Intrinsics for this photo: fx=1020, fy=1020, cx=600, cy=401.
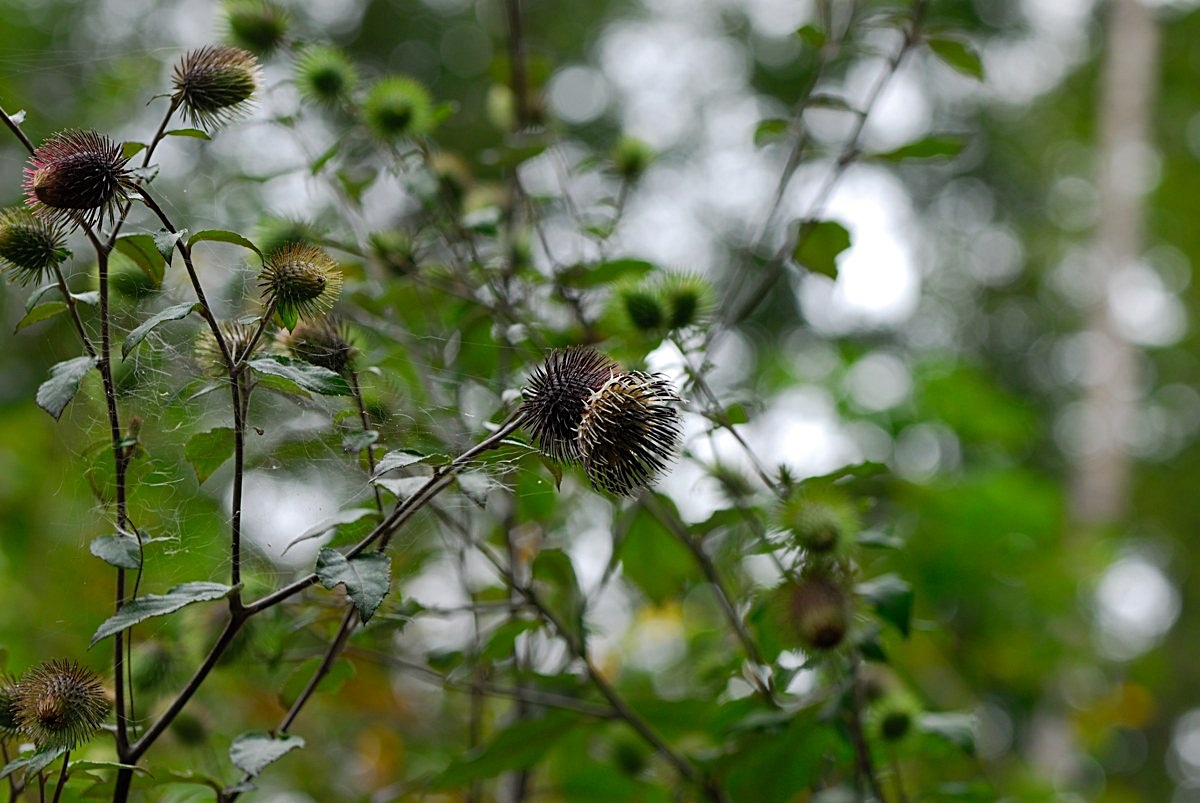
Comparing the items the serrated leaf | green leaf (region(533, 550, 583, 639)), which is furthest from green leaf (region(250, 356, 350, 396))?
green leaf (region(533, 550, 583, 639))

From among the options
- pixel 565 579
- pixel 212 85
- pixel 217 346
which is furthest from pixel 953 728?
pixel 212 85

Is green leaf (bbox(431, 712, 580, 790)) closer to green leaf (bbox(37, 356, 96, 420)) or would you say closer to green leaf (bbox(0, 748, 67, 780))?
green leaf (bbox(0, 748, 67, 780))

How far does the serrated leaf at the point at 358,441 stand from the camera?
0.67m

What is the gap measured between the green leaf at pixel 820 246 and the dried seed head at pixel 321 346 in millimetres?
613

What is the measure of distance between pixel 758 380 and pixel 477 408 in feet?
6.89

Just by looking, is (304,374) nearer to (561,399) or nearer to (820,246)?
(561,399)

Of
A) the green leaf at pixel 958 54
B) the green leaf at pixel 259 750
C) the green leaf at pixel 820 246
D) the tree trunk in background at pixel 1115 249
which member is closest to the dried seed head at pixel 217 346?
the green leaf at pixel 259 750

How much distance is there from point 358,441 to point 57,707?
244 millimetres

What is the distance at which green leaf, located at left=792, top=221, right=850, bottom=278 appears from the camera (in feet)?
3.90

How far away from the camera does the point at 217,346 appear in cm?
74

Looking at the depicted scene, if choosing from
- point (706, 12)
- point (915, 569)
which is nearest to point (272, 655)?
point (915, 569)

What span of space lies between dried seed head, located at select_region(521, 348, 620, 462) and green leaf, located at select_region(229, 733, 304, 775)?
267mm

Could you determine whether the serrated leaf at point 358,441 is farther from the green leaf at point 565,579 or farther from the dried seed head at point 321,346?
the green leaf at point 565,579

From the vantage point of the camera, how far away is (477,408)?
124 cm
